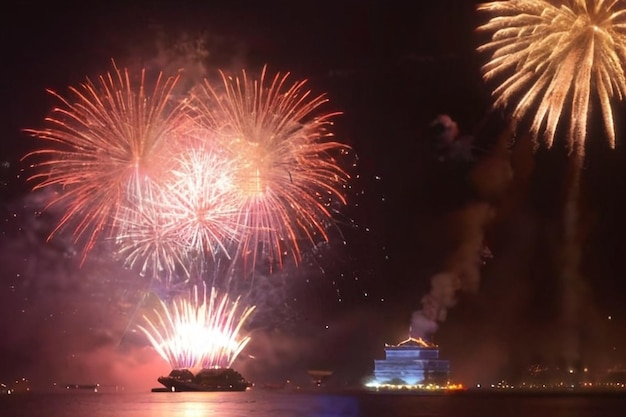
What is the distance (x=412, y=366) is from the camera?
387 feet

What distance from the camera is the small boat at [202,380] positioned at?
11244cm

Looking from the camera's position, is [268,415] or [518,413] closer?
[268,415]

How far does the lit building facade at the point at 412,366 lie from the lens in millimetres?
113562

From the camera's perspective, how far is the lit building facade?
113562 millimetres

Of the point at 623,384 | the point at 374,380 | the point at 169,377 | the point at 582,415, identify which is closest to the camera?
the point at 582,415

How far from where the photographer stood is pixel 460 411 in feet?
218

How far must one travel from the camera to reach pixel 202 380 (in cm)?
11225

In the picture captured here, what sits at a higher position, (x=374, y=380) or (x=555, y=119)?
(x=555, y=119)

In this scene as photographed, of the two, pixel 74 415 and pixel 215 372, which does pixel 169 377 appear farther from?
pixel 74 415

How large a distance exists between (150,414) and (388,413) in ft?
54.0

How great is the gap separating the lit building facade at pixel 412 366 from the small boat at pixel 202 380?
20255mm

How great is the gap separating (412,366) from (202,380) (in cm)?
2758

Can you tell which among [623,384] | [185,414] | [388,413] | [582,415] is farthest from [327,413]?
[623,384]

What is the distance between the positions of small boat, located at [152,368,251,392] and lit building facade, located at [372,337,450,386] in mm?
20255
